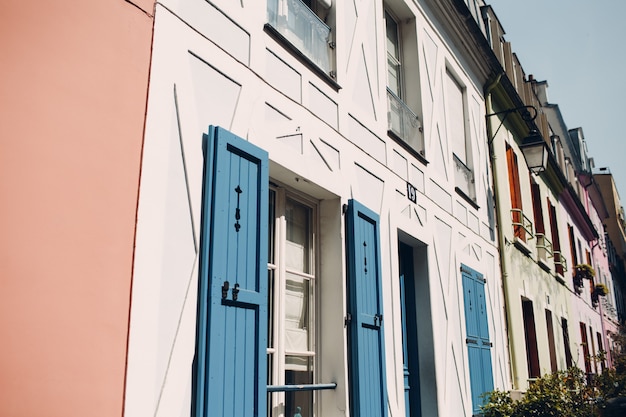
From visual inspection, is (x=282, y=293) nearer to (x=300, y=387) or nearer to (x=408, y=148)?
(x=300, y=387)

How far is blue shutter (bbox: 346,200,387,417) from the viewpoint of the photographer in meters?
4.22

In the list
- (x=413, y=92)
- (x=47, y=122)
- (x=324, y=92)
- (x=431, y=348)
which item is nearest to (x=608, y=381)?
(x=431, y=348)

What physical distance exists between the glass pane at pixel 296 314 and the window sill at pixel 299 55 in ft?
5.35

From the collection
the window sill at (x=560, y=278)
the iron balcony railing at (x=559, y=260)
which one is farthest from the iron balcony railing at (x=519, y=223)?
the iron balcony railing at (x=559, y=260)

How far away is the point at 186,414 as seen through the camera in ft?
9.16

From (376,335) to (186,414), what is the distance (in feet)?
7.06

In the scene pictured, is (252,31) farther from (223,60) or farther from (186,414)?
(186,414)

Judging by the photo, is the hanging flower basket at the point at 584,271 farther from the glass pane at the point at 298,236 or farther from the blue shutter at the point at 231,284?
the blue shutter at the point at 231,284

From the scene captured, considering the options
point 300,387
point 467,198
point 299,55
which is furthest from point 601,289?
point 300,387

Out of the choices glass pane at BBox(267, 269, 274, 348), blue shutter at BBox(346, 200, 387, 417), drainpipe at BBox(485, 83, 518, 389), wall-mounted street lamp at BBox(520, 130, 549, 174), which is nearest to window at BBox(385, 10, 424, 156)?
blue shutter at BBox(346, 200, 387, 417)

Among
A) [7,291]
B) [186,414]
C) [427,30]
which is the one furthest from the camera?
[427,30]

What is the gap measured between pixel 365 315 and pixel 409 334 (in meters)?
1.73

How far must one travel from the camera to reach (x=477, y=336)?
23.4 ft

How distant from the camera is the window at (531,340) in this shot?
10.0m
